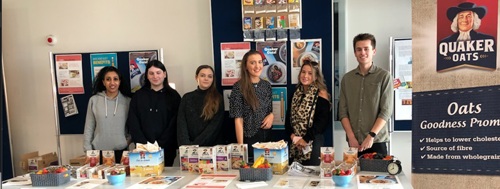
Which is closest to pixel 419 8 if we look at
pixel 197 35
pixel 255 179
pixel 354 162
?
pixel 354 162

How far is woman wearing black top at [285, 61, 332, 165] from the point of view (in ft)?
9.78

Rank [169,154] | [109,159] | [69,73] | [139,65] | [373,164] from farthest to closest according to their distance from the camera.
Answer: [69,73]
[139,65]
[169,154]
[109,159]
[373,164]

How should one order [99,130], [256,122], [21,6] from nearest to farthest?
[256,122] → [99,130] → [21,6]

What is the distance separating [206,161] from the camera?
256 centimetres

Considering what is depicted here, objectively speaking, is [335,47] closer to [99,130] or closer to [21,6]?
[99,130]

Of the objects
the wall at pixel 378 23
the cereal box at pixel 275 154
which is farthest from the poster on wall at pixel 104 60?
the wall at pixel 378 23

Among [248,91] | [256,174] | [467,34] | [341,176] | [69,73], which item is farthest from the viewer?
[69,73]

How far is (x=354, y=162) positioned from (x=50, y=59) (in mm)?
2943

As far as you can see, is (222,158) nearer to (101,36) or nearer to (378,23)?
(378,23)

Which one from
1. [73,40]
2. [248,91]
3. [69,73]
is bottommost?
[248,91]

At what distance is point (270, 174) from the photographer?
91.9 inches

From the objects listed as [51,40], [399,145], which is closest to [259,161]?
[399,145]

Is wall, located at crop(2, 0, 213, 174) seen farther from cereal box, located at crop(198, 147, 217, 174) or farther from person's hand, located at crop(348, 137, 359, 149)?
person's hand, located at crop(348, 137, 359, 149)

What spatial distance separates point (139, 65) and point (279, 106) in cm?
135
